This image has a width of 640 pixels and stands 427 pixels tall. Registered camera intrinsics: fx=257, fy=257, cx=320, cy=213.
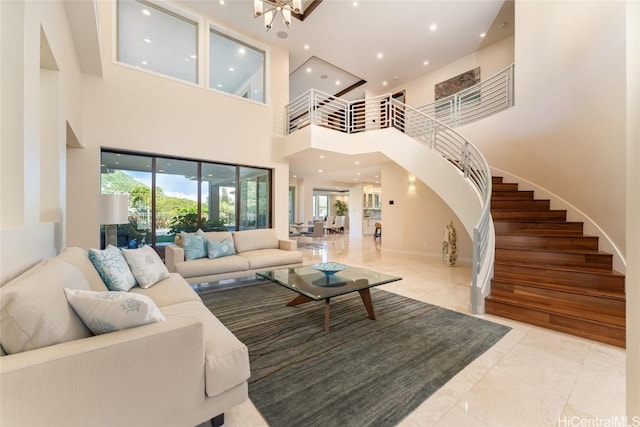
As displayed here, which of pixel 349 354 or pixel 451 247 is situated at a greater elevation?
pixel 451 247

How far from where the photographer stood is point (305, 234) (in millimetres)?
10320

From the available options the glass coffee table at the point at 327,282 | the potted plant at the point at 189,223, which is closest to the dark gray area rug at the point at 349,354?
the glass coffee table at the point at 327,282

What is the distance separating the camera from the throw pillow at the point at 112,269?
86.2 inches

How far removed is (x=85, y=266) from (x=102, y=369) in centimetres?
134

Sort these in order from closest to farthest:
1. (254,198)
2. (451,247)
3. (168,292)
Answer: (168,292) < (451,247) < (254,198)

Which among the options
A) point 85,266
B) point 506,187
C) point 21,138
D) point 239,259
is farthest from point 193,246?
point 506,187

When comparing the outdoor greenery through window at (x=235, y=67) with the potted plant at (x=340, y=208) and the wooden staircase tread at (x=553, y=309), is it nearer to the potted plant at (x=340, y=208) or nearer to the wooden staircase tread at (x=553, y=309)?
the wooden staircase tread at (x=553, y=309)

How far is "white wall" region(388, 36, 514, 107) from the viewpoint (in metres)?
6.30

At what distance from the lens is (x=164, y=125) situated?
193 inches

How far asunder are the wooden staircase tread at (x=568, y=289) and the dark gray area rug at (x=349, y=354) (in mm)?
713

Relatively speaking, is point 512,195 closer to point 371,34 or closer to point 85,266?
point 371,34

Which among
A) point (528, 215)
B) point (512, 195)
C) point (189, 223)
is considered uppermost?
point (512, 195)

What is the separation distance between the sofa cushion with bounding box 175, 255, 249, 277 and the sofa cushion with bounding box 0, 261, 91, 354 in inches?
Answer: 93.3

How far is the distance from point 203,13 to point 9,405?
674 cm
